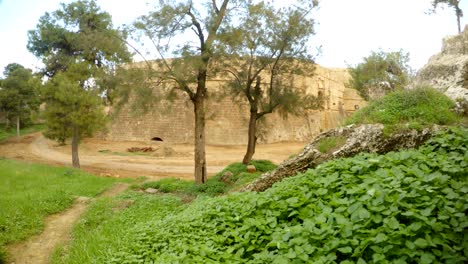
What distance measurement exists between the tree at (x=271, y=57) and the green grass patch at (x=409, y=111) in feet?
21.0

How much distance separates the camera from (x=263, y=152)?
80.3 ft

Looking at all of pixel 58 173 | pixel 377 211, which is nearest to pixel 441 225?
pixel 377 211

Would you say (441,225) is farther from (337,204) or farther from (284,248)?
(284,248)

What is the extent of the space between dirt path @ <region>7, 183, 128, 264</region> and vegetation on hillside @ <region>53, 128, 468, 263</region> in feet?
3.38

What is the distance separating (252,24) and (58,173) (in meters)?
9.84

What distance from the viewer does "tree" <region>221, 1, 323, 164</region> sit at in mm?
13734

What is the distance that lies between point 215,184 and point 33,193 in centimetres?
543

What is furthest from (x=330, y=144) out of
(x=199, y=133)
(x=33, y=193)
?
(x=33, y=193)

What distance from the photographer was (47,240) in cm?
727

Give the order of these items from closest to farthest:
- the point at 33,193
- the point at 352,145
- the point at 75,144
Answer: the point at 352,145 < the point at 33,193 < the point at 75,144

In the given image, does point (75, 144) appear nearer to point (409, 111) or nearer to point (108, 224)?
point (108, 224)

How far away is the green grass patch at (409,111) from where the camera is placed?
23.5 feet

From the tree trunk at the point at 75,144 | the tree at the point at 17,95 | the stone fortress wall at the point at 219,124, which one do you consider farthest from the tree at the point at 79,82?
the tree at the point at 17,95

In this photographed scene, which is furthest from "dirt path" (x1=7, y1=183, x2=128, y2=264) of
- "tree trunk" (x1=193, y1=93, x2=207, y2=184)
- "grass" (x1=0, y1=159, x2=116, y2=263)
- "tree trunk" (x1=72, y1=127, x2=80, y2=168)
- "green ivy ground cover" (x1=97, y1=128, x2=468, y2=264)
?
"tree trunk" (x1=72, y1=127, x2=80, y2=168)
